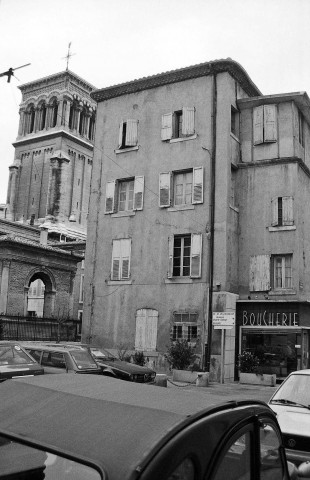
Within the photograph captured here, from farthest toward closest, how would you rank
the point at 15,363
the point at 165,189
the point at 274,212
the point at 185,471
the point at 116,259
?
the point at 116,259
the point at 165,189
the point at 274,212
the point at 15,363
the point at 185,471

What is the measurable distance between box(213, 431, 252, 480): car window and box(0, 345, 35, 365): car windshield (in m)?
9.68

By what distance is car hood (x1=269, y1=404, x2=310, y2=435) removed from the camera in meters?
6.21

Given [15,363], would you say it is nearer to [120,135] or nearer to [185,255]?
[185,255]

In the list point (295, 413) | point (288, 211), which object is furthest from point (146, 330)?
point (295, 413)

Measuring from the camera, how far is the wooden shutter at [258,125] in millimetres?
22680

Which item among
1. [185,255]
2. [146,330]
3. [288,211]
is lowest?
[146,330]

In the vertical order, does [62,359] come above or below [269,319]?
below

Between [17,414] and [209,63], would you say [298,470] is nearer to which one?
[17,414]

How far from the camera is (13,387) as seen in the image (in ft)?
10.3

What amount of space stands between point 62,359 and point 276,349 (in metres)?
A: 10.5

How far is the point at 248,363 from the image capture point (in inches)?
765

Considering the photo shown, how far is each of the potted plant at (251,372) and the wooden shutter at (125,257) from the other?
687 centimetres

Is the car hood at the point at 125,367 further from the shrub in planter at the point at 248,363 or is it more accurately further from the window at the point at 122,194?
the window at the point at 122,194

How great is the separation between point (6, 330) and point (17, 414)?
89.1ft
